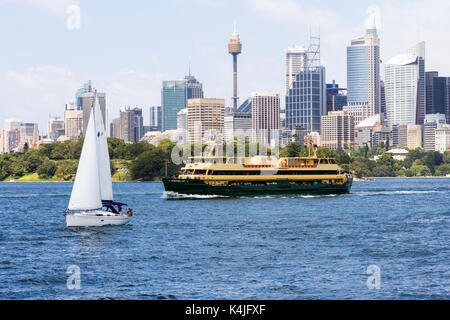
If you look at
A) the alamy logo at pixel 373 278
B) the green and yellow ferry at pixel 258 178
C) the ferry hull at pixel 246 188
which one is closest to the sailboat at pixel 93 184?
the alamy logo at pixel 373 278

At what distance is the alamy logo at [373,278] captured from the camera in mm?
32219

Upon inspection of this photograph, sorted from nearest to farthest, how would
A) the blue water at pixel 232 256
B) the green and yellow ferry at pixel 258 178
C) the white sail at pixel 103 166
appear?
the blue water at pixel 232 256 → the white sail at pixel 103 166 → the green and yellow ferry at pixel 258 178

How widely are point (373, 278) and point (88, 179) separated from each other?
3281 centimetres

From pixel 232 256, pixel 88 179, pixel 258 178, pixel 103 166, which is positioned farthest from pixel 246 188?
pixel 232 256

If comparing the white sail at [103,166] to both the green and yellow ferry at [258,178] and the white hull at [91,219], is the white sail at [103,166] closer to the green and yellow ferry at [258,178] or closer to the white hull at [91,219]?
the white hull at [91,219]

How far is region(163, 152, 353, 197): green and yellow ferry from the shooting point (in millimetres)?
113125

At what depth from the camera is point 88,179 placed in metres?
60.4

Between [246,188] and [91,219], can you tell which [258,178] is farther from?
[91,219]

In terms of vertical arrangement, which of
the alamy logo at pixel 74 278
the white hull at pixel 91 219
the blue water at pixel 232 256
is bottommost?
the blue water at pixel 232 256

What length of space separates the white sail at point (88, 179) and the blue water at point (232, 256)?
244 centimetres

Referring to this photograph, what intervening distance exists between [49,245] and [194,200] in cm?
5873
